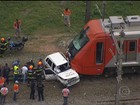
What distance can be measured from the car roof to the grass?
16.2 feet

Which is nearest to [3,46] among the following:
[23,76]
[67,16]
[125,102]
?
→ [23,76]

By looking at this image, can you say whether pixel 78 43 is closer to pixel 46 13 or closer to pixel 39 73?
pixel 39 73

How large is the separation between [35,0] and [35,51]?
9054mm

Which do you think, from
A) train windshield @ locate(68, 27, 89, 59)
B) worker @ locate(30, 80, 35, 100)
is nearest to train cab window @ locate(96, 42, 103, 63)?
train windshield @ locate(68, 27, 89, 59)

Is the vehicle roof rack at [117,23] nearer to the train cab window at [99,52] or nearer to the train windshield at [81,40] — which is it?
the train cab window at [99,52]

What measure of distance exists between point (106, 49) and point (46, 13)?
1022 cm

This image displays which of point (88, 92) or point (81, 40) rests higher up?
point (81, 40)

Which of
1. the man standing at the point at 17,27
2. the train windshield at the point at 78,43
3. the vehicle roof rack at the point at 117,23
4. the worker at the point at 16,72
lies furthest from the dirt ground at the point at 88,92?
the vehicle roof rack at the point at 117,23

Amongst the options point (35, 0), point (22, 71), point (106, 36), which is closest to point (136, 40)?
point (106, 36)

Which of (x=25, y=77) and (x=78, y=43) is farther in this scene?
(x=78, y=43)

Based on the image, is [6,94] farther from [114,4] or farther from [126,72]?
[114,4]

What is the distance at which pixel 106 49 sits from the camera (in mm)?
25031

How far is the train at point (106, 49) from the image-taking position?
81.6ft

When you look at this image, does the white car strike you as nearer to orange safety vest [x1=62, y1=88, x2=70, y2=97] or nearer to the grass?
orange safety vest [x1=62, y1=88, x2=70, y2=97]
